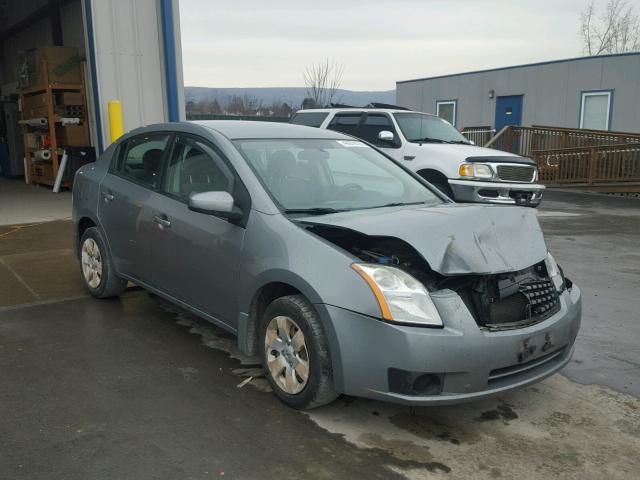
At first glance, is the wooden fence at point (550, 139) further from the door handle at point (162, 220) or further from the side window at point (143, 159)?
the door handle at point (162, 220)

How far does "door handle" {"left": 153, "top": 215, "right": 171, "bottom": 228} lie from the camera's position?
14.7 ft

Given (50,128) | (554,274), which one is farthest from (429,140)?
(50,128)

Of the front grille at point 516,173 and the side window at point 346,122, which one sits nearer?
the front grille at point 516,173

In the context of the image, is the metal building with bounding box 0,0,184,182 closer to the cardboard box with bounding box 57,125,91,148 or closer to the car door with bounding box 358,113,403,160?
the cardboard box with bounding box 57,125,91,148

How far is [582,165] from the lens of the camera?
685 inches

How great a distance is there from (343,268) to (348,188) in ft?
4.04

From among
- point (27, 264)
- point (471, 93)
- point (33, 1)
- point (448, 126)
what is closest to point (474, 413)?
point (27, 264)

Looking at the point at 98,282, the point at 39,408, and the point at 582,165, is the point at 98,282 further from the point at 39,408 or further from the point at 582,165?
the point at 582,165

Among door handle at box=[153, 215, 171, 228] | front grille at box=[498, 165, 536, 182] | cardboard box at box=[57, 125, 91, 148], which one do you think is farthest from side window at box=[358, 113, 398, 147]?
cardboard box at box=[57, 125, 91, 148]

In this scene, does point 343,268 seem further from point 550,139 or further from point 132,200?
point 550,139

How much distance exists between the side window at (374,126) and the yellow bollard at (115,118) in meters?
4.59

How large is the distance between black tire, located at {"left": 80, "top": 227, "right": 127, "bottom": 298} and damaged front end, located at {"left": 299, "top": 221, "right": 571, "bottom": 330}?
2575 millimetres

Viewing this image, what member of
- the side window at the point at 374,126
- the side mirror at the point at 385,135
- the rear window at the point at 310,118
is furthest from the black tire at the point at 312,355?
the rear window at the point at 310,118

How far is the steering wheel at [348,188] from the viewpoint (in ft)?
14.0
